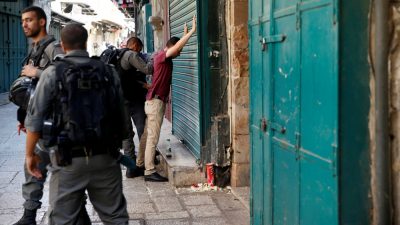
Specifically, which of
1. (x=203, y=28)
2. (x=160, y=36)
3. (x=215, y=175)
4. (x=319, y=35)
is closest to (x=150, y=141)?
(x=215, y=175)

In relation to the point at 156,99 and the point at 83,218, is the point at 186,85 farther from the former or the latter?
the point at 83,218

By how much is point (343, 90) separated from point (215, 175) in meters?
3.99

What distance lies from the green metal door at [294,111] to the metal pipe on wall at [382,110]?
22 cm

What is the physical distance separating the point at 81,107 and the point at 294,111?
142 centimetres

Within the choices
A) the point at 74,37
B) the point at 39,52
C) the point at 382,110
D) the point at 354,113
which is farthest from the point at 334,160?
the point at 39,52

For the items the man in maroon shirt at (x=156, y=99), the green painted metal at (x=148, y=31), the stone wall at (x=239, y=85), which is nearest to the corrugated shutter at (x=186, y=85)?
the man in maroon shirt at (x=156, y=99)

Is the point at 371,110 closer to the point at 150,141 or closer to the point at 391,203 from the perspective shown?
the point at 391,203

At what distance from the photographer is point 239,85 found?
251 inches

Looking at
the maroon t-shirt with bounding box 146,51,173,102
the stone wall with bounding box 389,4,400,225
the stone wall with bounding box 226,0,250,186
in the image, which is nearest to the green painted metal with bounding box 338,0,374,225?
the stone wall with bounding box 389,4,400,225

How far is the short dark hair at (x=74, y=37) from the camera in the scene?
12.5 feet

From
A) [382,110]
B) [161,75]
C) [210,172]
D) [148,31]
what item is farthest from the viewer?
[148,31]

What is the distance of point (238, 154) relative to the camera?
6.52m

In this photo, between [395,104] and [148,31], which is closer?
[395,104]

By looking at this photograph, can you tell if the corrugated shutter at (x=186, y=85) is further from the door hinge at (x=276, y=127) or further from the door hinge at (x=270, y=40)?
the door hinge at (x=276, y=127)
